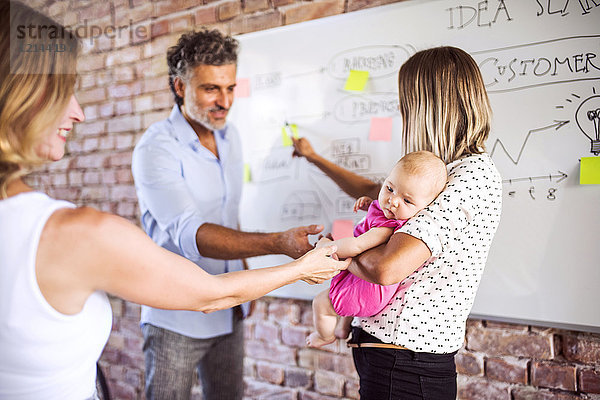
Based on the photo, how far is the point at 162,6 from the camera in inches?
97.5

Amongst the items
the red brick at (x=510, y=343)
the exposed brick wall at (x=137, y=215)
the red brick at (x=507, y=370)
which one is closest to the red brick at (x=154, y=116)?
the exposed brick wall at (x=137, y=215)

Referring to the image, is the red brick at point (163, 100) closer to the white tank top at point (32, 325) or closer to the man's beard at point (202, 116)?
the man's beard at point (202, 116)

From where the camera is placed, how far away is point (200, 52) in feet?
6.13

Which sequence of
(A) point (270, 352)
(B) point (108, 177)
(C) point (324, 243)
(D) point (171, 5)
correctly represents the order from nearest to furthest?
(C) point (324, 243) < (A) point (270, 352) < (D) point (171, 5) < (B) point (108, 177)

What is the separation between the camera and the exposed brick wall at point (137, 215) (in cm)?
159

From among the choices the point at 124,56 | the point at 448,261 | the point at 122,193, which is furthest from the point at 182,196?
the point at 124,56

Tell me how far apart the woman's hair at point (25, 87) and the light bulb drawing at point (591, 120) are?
143 centimetres

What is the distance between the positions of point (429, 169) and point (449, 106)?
0.60ft

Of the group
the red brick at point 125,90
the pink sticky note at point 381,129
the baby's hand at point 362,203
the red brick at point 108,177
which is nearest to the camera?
the baby's hand at point 362,203

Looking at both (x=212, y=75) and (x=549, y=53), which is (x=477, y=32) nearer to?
(x=549, y=53)

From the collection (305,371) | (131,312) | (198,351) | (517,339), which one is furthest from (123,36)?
(517,339)

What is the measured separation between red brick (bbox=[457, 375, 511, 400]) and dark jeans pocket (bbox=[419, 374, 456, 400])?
0.51m

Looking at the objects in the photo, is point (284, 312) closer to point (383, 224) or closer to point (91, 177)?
point (383, 224)

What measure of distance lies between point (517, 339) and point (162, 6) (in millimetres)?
2213
